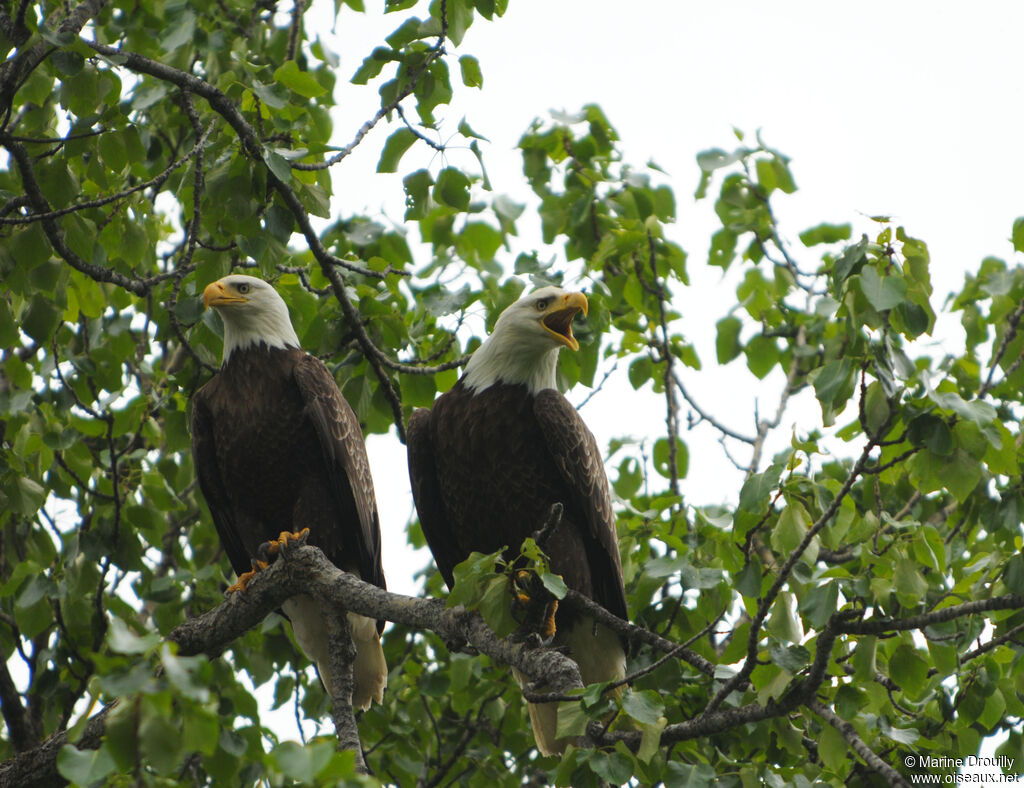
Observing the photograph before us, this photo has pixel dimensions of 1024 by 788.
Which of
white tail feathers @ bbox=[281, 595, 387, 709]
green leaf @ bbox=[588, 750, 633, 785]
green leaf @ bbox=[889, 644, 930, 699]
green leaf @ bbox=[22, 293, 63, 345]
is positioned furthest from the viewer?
white tail feathers @ bbox=[281, 595, 387, 709]

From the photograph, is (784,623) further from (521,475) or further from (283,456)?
(283,456)

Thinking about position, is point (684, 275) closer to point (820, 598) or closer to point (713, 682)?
point (713, 682)

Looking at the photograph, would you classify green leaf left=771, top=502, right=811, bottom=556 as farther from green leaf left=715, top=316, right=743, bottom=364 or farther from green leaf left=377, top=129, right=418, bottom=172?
green leaf left=715, top=316, right=743, bottom=364

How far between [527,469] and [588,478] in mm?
266

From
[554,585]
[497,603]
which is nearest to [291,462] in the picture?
[497,603]

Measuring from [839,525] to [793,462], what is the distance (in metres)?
0.65

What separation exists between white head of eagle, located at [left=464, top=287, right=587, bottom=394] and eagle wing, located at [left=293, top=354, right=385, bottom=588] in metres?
0.59

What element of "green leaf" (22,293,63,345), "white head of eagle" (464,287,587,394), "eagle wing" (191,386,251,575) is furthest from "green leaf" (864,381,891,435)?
"green leaf" (22,293,63,345)

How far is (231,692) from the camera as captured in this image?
5.01 metres

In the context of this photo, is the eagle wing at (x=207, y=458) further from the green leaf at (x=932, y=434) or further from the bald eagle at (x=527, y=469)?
the green leaf at (x=932, y=434)

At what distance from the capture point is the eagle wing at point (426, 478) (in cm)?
480

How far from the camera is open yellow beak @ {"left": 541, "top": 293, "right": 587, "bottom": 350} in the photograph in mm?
4688

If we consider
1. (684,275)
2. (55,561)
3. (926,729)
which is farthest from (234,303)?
(926,729)

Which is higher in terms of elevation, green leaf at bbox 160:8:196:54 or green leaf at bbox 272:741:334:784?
green leaf at bbox 160:8:196:54
